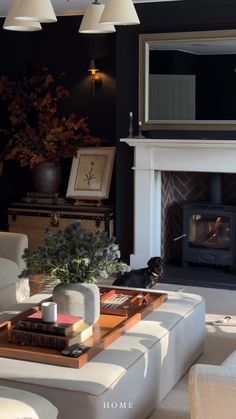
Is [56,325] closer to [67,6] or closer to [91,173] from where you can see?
[91,173]

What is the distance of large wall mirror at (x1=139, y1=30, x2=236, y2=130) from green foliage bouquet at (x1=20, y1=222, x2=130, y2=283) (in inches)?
112

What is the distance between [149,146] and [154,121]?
0.23 m

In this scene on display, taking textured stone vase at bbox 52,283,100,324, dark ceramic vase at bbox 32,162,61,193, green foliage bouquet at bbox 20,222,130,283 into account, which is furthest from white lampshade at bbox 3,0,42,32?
dark ceramic vase at bbox 32,162,61,193

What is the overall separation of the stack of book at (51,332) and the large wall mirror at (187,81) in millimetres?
3121

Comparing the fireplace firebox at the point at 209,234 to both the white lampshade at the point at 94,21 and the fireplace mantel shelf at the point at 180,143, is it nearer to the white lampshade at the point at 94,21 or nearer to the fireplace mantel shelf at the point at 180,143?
the fireplace mantel shelf at the point at 180,143

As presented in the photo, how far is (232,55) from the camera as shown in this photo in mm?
5711

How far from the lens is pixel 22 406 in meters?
2.31

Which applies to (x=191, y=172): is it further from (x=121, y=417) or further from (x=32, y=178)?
(x=121, y=417)

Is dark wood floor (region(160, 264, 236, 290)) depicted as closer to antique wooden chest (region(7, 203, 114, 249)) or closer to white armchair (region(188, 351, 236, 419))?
antique wooden chest (region(7, 203, 114, 249))

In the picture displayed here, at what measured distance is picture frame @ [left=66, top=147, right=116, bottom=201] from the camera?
6480 mm

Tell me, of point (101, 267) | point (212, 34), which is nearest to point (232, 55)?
point (212, 34)

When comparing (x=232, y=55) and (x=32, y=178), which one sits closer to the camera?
(x=232, y=55)

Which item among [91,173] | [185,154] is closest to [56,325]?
[185,154]

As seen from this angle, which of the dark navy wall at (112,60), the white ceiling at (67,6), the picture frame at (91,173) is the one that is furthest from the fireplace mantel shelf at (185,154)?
the white ceiling at (67,6)
